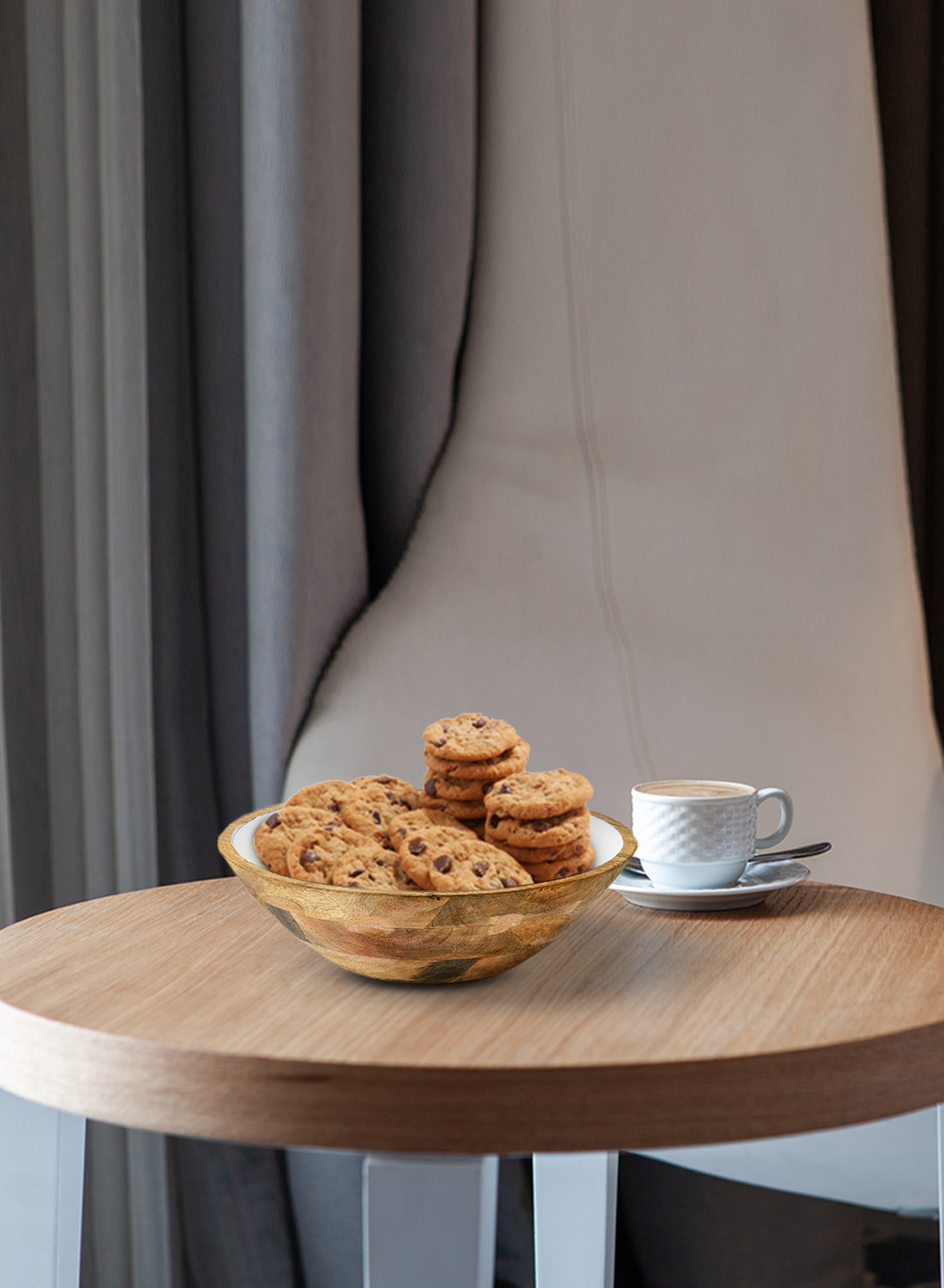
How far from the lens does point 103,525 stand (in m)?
1.18

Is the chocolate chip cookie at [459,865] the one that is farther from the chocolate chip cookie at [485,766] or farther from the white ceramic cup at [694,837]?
the white ceramic cup at [694,837]

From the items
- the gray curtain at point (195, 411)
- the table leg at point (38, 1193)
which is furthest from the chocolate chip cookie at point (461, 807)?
the gray curtain at point (195, 411)

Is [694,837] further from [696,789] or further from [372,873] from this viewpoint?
[372,873]

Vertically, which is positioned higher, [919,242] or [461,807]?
[919,242]

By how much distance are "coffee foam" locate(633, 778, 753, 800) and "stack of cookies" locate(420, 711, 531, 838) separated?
141 mm

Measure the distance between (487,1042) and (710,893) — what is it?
274 millimetres

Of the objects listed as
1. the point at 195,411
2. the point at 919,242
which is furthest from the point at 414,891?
the point at 919,242

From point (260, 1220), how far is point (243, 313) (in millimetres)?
936

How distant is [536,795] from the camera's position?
0.60 meters

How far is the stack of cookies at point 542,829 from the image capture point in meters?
0.58

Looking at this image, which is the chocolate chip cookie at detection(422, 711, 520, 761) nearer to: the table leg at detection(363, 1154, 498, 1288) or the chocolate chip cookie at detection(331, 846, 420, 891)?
the chocolate chip cookie at detection(331, 846, 420, 891)

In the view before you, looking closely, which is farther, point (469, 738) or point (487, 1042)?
point (469, 738)

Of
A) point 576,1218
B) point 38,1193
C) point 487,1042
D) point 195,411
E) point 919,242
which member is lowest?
point 576,1218

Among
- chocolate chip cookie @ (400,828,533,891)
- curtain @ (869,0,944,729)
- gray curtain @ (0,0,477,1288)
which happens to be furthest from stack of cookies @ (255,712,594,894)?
curtain @ (869,0,944,729)
